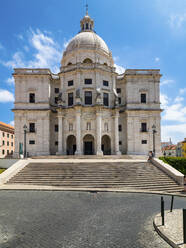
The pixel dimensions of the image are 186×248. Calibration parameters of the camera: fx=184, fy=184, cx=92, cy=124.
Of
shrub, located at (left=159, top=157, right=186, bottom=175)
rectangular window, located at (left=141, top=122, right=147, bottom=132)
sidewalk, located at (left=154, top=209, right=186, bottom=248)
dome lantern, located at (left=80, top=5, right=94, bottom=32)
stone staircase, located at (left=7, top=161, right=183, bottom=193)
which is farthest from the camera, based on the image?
dome lantern, located at (left=80, top=5, right=94, bottom=32)

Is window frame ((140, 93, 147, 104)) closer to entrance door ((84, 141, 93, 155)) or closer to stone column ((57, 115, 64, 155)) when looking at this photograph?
entrance door ((84, 141, 93, 155))

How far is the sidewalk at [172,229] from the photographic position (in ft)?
23.9

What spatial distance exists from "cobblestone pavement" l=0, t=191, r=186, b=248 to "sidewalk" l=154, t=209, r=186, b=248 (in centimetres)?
29

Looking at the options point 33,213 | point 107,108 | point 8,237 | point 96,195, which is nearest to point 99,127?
point 107,108

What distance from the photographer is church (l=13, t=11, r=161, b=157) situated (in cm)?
3734

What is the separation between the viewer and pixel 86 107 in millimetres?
36938

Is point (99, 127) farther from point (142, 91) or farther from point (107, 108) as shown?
point (142, 91)

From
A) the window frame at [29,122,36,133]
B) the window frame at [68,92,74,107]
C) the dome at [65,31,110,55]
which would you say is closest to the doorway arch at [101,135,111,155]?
the window frame at [68,92,74,107]

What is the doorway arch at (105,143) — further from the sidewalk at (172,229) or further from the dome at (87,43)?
the sidewalk at (172,229)

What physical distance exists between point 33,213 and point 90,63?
3308 cm

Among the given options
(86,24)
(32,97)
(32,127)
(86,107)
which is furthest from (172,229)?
(86,24)

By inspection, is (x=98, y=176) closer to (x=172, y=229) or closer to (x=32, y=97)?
(x=172, y=229)

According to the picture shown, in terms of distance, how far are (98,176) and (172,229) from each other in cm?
1268

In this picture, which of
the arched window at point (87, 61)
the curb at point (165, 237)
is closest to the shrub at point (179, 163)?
the curb at point (165, 237)
